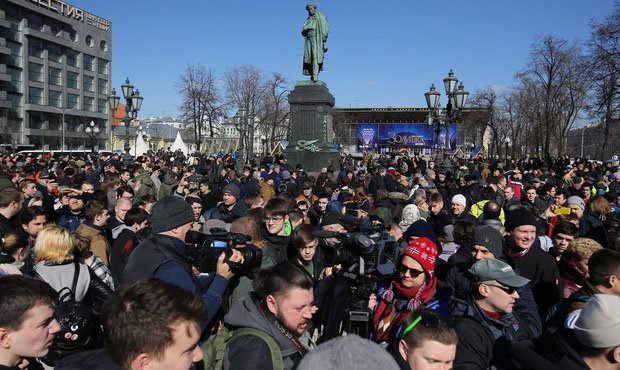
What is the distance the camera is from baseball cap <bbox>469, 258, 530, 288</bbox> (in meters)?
3.41

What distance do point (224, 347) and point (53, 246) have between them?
87.6 inches

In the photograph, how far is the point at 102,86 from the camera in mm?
89938

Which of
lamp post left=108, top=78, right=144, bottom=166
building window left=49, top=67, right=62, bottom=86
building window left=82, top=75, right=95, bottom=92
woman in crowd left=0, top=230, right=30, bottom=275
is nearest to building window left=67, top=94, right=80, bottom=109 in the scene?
building window left=49, top=67, right=62, bottom=86

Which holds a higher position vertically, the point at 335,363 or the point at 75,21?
the point at 75,21

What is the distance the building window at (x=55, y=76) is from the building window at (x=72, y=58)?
10.7 ft

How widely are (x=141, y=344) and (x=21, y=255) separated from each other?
11.6ft

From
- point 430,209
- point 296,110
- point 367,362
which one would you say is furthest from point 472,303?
point 296,110

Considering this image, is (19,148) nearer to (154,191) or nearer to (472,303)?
(154,191)

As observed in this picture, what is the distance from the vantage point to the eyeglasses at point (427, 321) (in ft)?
9.35

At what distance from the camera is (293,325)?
2883mm

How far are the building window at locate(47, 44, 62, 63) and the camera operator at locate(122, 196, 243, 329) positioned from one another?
84.9 metres

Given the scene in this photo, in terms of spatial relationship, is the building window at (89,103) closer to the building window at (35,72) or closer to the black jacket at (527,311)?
the building window at (35,72)

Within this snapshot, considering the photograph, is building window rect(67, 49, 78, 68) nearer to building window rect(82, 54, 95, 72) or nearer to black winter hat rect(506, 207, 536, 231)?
building window rect(82, 54, 95, 72)

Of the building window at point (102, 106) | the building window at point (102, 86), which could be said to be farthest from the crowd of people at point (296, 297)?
the building window at point (102, 86)
